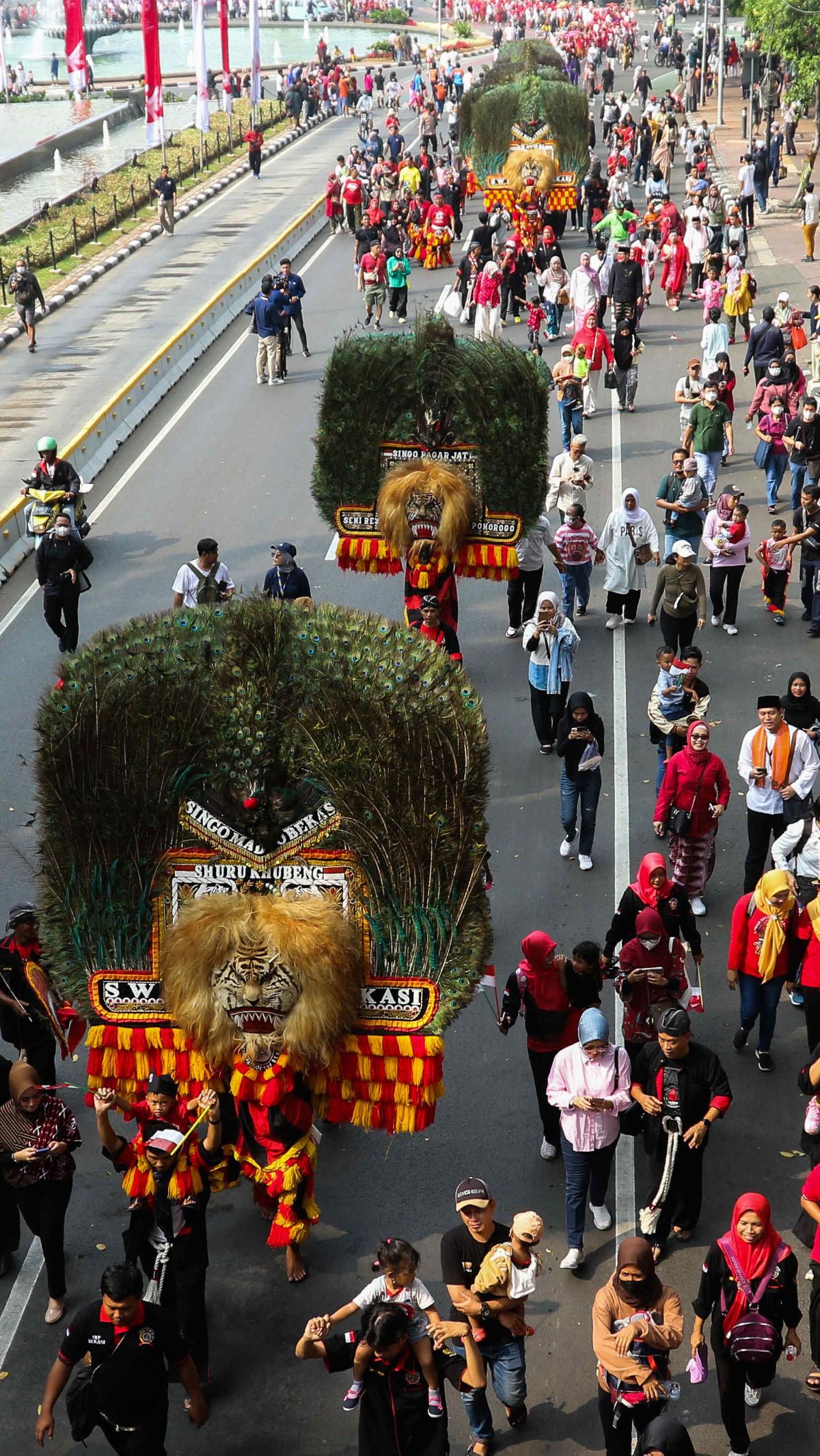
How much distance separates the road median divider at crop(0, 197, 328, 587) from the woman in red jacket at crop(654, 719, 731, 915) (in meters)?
10.2

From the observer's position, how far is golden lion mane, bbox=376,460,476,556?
45.2 ft

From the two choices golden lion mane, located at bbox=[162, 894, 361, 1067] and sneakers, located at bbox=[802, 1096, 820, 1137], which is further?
sneakers, located at bbox=[802, 1096, 820, 1137]

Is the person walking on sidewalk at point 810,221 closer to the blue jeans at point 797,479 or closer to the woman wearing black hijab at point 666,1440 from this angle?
the blue jeans at point 797,479

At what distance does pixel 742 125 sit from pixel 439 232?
74.8 feet

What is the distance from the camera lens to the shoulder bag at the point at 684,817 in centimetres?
1078

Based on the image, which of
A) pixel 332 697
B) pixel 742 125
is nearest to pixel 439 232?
pixel 742 125

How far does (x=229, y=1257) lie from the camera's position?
8609 millimetres

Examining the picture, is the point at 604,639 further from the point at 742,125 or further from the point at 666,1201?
the point at 742,125

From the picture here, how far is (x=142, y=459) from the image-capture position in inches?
893

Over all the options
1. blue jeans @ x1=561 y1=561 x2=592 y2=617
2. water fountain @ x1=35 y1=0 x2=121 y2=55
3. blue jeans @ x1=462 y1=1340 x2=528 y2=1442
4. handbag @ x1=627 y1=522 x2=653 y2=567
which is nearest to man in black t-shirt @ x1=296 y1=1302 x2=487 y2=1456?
blue jeans @ x1=462 y1=1340 x2=528 y2=1442

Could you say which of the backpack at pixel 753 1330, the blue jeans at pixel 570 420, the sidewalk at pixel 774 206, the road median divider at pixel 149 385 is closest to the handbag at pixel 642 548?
the blue jeans at pixel 570 420

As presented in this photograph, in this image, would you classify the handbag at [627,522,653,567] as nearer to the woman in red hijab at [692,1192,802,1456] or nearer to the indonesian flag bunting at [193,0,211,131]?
the woman in red hijab at [692,1192,802,1456]

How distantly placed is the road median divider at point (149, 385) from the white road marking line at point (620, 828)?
7.20 m

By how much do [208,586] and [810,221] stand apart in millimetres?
20079
